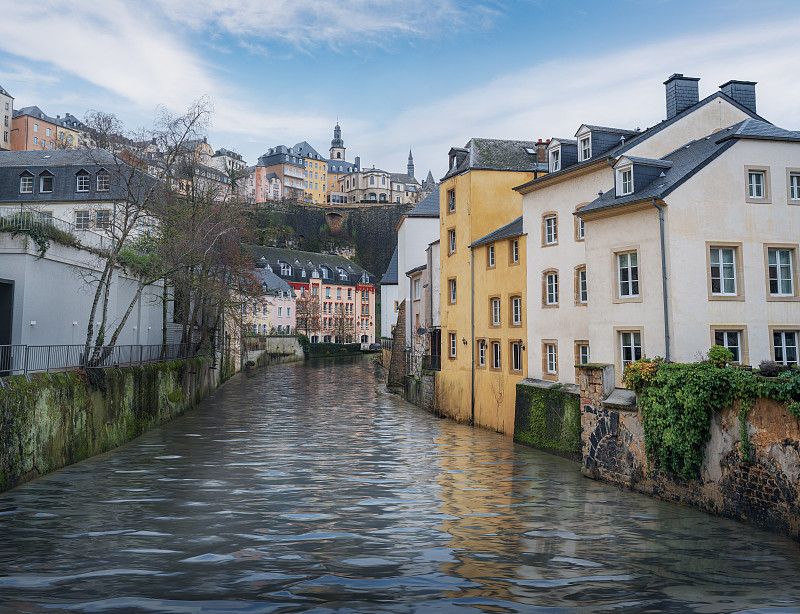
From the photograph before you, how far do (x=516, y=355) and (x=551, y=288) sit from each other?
3.97 metres

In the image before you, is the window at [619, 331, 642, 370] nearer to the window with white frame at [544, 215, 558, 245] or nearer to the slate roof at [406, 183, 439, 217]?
the window with white frame at [544, 215, 558, 245]

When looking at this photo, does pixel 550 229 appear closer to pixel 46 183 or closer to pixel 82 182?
pixel 82 182


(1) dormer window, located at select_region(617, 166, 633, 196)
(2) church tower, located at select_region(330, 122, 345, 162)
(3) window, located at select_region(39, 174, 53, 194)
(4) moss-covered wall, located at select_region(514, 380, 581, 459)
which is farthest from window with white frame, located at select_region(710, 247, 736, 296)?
(2) church tower, located at select_region(330, 122, 345, 162)

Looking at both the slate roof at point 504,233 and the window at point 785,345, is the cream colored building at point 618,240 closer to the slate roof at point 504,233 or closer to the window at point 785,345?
the window at point 785,345

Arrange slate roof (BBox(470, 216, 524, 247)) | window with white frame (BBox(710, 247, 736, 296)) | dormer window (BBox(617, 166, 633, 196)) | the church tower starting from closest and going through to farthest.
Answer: window with white frame (BBox(710, 247, 736, 296))
dormer window (BBox(617, 166, 633, 196))
slate roof (BBox(470, 216, 524, 247))
the church tower

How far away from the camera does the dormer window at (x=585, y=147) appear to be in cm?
2638

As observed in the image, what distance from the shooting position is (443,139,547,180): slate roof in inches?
1359

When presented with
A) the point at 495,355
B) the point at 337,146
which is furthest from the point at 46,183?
the point at 337,146

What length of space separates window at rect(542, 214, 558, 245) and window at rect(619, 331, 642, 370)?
23.6 ft

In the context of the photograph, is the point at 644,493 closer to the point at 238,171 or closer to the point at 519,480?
the point at 519,480

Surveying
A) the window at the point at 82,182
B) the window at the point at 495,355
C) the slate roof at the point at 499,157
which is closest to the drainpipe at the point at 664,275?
the window at the point at 495,355

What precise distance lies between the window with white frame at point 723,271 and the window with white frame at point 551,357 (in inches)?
315

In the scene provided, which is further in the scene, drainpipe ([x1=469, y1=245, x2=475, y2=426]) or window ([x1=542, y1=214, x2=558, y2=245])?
drainpipe ([x1=469, y1=245, x2=475, y2=426])

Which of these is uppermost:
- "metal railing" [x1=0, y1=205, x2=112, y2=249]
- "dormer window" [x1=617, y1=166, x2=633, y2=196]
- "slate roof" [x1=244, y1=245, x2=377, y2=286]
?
"slate roof" [x1=244, y1=245, x2=377, y2=286]
